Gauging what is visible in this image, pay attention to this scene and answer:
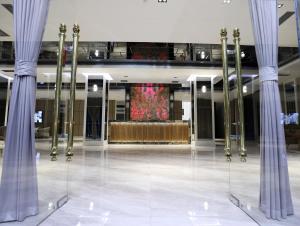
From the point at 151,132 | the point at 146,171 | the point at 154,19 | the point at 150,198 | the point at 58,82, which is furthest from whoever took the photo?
the point at 151,132

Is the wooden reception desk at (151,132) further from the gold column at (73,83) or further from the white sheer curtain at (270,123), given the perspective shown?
the white sheer curtain at (270,123)

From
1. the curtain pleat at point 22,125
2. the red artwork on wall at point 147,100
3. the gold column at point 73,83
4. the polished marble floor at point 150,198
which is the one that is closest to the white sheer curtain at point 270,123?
the polished marble floor at point 150,198

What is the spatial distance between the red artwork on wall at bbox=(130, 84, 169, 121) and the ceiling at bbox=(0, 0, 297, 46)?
26.6 ft

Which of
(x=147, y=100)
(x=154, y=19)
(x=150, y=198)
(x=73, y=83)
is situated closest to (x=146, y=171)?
(x=150, y=198)

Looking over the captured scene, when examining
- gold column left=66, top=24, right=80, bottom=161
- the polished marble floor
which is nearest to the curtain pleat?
the polished marble floor

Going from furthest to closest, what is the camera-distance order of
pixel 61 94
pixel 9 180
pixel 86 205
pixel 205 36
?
pixel 205 36 < pixel 61 94 < pixel 86 205 < pixel 9 180

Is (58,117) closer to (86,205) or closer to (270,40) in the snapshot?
(86,205)

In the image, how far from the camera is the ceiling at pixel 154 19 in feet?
16.0

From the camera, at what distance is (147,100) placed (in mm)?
15039

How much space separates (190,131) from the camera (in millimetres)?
13047

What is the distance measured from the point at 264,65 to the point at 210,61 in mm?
8132

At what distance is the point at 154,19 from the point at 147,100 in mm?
9455

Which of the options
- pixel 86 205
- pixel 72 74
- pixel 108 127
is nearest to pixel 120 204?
pixel 86 205

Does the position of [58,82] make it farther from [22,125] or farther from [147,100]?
[147,100]
